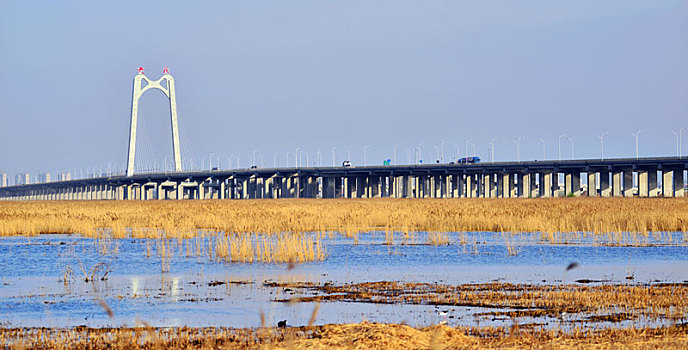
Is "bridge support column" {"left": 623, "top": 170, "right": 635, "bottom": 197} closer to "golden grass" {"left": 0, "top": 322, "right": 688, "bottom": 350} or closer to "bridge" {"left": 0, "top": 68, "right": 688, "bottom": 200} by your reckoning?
"bridge" {"left": 0, "top": 68, "right": 688, "bottom": 200}

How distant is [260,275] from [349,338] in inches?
486

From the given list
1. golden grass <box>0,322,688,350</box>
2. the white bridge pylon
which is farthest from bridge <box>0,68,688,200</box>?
golden grass <box>0,322,688,350</box>

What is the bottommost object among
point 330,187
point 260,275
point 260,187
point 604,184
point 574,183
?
point 330,187

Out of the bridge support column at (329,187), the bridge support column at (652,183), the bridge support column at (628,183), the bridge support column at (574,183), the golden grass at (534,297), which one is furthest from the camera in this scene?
the bridge support column at (329,187)

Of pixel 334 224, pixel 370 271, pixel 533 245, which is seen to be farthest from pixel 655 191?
pixel 370 271

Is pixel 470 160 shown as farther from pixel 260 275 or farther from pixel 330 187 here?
pixel 260 275

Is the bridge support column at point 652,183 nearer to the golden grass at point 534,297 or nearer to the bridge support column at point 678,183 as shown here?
the bridge support column at point 678,183

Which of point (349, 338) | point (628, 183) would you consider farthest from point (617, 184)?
point (349, 338)

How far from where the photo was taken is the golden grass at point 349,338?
1403 centimetres

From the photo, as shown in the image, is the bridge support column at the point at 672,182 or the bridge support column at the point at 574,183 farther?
the bridge support column at the point at 574,183

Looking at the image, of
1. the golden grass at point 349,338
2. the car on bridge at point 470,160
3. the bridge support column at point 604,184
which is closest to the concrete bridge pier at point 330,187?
the car on bridge at point 470,160

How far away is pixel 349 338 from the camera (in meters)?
14.4

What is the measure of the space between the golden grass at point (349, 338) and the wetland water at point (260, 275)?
130 cm

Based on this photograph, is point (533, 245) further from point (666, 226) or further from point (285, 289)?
point (285, 289)
